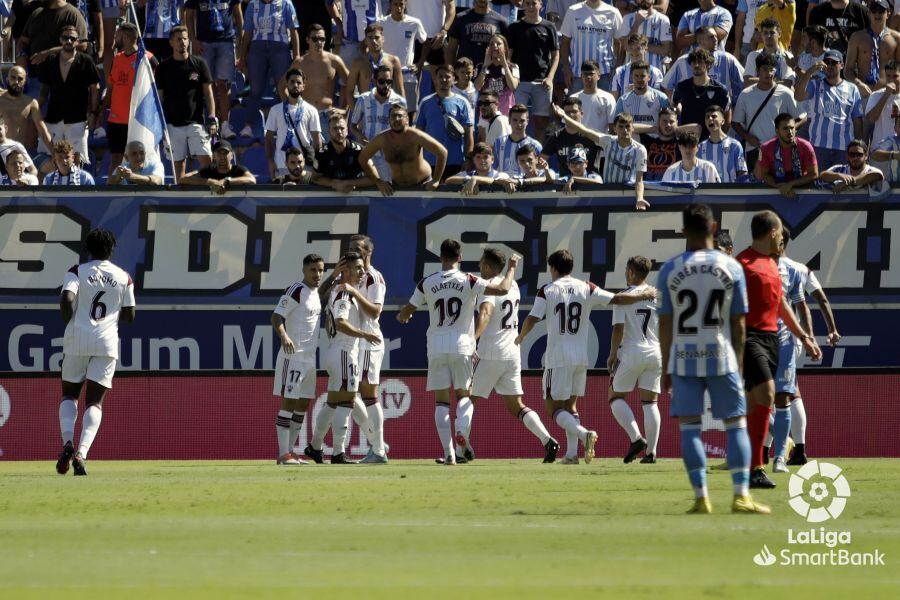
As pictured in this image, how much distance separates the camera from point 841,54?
2161cm

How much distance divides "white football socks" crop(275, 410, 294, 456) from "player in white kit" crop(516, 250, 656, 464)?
105 inches

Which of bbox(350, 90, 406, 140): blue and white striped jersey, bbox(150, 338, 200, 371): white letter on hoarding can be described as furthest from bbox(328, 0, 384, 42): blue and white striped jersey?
bbox(150, 338, 200, 371): white letter on hoarding

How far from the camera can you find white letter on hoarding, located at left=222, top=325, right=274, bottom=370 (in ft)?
61.2

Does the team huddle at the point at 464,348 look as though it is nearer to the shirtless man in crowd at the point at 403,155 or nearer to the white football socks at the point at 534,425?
the white football socks at the point at 534,425

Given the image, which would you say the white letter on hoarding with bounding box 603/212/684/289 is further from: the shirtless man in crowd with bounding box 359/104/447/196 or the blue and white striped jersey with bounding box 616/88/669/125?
the blue and white striped jersey with bounding box 616/88/669/125

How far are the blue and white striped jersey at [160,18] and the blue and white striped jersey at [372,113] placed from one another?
13.0ft

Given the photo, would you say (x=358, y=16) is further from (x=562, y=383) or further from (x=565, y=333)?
(x=562, y=383)

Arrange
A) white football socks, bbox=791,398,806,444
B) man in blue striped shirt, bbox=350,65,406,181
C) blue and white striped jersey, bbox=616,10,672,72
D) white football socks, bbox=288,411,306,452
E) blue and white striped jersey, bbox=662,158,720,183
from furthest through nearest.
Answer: blue and white striped jersey, bbox=616,10,672,72 → man in blue striped shirt, bbox=350,65,406,181 → blue and white striped jersey, bbox=662,158,720,183 → white football socks, bbox=288,411,306,452 → white football socks, bbox=791,398,806,444

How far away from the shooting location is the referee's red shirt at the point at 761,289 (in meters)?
12.3

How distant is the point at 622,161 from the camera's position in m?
19.5

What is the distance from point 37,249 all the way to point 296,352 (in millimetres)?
3702

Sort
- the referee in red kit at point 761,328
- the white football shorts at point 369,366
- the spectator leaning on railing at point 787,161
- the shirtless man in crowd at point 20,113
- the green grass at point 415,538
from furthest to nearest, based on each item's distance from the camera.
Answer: the shirtless man in crowd at point 20,113 < the spectator leaning on railing at point 787,161 < the white football shorts at point 369,366 < the referee in red kit at point 761,328 < the green grass at point 415,538

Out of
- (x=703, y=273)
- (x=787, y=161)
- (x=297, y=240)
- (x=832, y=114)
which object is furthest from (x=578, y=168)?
(x=703, y=273)

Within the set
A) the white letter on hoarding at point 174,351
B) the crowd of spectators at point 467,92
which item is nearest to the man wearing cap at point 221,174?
the crowd of spectators at point 467,92
